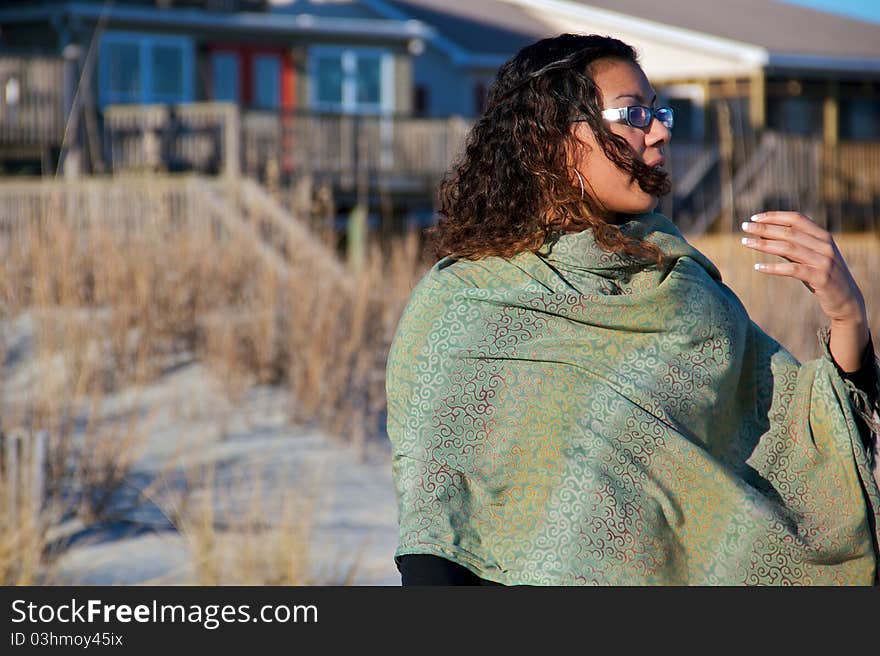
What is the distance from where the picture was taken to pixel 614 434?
2596mm

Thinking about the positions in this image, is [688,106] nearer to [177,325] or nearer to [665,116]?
[177,325]

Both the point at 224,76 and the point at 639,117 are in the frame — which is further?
the point at 224,76

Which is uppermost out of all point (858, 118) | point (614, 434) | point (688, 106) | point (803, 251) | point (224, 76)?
point (803, 251)

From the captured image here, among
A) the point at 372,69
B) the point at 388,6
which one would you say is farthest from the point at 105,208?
the point at 388,6

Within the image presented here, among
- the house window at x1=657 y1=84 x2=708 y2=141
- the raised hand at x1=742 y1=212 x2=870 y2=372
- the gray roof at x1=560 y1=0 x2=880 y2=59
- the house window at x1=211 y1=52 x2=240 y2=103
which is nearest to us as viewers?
the raised hand at x1=742 y1=212 x2=870 y2=372

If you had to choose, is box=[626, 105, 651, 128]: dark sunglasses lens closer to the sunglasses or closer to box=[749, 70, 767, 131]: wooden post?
the sunglasses

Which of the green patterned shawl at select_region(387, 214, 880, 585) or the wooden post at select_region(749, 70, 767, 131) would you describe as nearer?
the green patterned shawl at select_region(387, 214, 880, 585)

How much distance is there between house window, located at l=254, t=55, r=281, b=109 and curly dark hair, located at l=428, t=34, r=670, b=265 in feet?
72.1

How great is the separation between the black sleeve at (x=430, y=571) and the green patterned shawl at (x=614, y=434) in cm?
2

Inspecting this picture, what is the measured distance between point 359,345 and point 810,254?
781 centimetres

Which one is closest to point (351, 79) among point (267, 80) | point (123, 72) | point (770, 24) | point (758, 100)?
point (267, 80)

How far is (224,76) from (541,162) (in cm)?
2204

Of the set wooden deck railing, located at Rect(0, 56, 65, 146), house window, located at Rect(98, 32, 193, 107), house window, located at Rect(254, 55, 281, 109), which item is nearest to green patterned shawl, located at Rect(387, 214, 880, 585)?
wooden deck railing, located at Rect(0, 56, 65, 146)

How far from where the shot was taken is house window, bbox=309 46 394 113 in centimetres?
2472
